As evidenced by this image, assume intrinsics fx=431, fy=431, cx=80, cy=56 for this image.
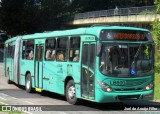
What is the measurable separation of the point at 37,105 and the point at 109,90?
9.29 ft

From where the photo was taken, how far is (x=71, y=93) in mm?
15336

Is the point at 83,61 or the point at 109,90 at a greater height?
the point at 83,61

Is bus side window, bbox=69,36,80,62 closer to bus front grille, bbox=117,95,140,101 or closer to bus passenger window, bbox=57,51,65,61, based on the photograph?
bus passenger window, bbox=57,51,65,61

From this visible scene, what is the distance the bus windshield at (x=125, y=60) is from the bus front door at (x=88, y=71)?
17.8 inches

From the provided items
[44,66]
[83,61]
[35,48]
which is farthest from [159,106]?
[35,48]

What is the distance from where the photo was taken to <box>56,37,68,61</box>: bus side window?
1610 cm

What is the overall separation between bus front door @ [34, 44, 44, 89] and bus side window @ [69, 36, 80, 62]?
10.3 ft

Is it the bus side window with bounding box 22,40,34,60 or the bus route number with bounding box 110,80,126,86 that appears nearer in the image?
the bus route number with bounding box 110,80,126,86

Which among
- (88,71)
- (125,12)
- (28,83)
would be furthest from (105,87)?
(125,12)

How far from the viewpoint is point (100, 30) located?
1395 centimetres

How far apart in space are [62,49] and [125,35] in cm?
312

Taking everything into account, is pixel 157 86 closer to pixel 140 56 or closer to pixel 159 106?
pixel 159 106

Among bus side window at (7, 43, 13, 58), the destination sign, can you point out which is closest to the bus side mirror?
the destination sign

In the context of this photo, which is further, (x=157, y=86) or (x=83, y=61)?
(x=157, y=86)
